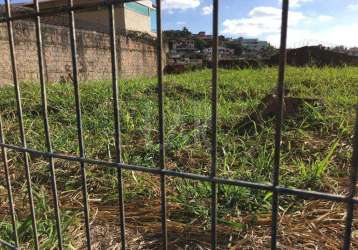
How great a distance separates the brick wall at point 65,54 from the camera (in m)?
7.30

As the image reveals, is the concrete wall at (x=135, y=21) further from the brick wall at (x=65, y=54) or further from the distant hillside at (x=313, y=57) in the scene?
the distant hillside at (x=313, y=57)

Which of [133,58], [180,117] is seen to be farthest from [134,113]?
[133,58]

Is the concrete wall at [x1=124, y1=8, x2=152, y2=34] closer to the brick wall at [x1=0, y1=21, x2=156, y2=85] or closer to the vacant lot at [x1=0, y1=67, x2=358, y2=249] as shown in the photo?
the brick wall at [x1=0, y1=21, x2=156, y2=85]

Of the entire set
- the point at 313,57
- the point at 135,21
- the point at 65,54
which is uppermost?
the point at 135,21

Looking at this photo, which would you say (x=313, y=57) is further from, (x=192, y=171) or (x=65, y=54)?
(x=192, y=171)

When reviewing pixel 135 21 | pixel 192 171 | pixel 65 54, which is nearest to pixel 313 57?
pixel 65 54

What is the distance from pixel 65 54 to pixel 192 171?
758 centimetres

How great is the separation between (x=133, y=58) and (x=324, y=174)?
460 inches

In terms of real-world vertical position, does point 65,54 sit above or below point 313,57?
above

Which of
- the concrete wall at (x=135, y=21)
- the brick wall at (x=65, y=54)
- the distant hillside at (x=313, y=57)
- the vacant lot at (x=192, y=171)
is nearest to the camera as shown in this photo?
the vacant lot at (x=192, y=171)

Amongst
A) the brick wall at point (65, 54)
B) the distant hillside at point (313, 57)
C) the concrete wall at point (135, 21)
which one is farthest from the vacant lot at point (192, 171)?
the concrete wall at point (135, 21)

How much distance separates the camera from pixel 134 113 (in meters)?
3.75

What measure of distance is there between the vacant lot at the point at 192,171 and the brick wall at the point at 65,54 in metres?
2.90

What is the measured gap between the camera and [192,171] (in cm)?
223
